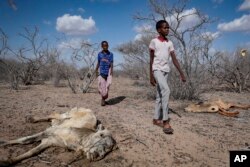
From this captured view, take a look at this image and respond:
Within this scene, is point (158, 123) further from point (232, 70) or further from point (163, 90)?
point (232, 70)

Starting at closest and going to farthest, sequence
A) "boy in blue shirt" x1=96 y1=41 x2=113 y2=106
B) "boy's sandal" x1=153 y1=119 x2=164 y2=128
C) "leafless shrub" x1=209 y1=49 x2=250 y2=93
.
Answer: "boy's sandal" x1=153 y1=119 x2=164 y2=128, "boy in blue shirt" x1=96 y1=41 x2=113 y2=106, "leafless shrub" x1=209 y1=49 x2=250 y2=93

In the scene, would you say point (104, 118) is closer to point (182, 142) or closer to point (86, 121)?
point (86, 121)

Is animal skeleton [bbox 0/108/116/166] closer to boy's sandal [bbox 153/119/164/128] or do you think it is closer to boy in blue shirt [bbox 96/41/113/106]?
boy's sandal [bbox 153/119/164/128]

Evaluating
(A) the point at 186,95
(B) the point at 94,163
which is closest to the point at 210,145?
(B) the point at 94,163

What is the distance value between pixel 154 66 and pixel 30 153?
2530mm

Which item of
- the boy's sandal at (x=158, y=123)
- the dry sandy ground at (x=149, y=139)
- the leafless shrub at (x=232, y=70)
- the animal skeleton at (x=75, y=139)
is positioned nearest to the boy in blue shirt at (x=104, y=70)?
the dry sandy ground at (x=149, y=139)

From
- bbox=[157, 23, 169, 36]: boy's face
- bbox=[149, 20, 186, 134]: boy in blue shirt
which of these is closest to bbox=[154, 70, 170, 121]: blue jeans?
bbox=[149, 20, 186, 134]: boy in blue shirt

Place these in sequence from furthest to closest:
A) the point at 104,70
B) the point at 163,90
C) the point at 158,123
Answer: the point at 104,70, the point at 158,123, the point at 163,90

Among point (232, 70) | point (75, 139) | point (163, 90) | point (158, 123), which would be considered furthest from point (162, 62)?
point (232, 70)

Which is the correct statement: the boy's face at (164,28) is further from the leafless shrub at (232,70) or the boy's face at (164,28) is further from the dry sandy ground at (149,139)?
the leafless shrub at (232,70)

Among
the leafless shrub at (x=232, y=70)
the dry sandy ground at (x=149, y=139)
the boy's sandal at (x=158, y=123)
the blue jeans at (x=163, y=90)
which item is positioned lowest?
the dry sandy ground at (x=149, y=139)

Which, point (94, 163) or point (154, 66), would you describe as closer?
point (94, 163)

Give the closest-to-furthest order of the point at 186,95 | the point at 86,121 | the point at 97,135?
1. the point at 97,135
2. the point at 86,121
3. the point at 186,95

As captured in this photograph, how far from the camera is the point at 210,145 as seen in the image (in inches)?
189
